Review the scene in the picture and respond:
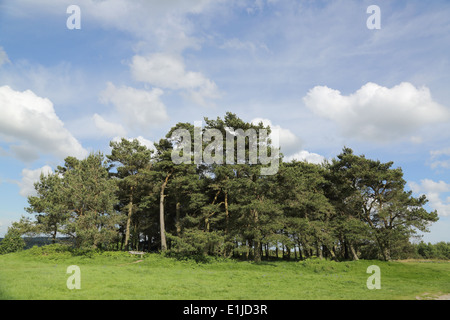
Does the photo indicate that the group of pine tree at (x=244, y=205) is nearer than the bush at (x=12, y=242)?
Yes

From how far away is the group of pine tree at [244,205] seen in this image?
28922 mm

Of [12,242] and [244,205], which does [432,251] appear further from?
[12,242]

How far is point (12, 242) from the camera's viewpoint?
36.9 meters

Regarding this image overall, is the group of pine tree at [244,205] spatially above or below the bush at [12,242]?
above

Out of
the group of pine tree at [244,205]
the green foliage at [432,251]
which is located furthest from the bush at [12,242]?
the green foliage at [432,251]

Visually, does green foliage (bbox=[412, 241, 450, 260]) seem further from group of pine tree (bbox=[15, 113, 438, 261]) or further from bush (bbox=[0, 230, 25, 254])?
bush (bbox=[0, 230, 25, 254])

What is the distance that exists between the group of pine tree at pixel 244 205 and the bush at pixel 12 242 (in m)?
2.15

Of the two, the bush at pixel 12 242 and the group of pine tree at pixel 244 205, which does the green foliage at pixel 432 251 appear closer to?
the group of pine tree at pixel 244 205

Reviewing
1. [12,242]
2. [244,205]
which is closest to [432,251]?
[244,205]

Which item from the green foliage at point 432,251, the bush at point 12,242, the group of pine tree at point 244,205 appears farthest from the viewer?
the green foliage at point 432,251

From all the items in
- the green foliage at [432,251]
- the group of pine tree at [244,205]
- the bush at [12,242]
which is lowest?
the green foliage at [432,251]

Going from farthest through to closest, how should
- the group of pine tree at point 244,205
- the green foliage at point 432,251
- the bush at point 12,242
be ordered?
the green foliage at point 432,251, the bush at point 12,242, the group of pine tree at point 244,205

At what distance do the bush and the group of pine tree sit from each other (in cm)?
215

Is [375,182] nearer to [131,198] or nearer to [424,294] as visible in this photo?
[424,294]
